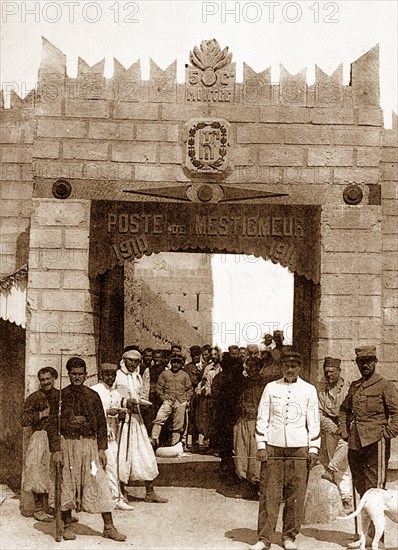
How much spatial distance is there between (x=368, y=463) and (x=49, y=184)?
4.49 metres

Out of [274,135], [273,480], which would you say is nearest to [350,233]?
[274,135]

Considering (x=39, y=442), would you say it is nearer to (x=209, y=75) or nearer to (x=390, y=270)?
(x=209, y=75)

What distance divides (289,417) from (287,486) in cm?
61

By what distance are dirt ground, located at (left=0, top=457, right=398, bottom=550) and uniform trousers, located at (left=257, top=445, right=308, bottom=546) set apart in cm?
26

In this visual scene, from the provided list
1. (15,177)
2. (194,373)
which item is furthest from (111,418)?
(194,373)

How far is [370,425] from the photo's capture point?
723 centimetres

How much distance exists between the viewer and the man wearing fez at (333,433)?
8.32m

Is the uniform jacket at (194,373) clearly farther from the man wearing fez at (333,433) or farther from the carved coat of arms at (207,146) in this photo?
the carved coat of arms at (207,146)

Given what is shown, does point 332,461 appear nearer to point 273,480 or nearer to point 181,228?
point 273,480

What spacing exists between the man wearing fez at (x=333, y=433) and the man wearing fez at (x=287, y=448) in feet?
3.78

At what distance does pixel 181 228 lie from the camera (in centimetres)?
908

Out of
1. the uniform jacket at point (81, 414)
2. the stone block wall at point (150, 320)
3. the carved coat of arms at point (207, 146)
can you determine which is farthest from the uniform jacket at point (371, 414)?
the stone block wall at point (150, 320)

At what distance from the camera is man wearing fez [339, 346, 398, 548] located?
7203 millimetres

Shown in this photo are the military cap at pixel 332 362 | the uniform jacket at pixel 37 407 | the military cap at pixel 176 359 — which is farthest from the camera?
the military cap at pixel 176 359
